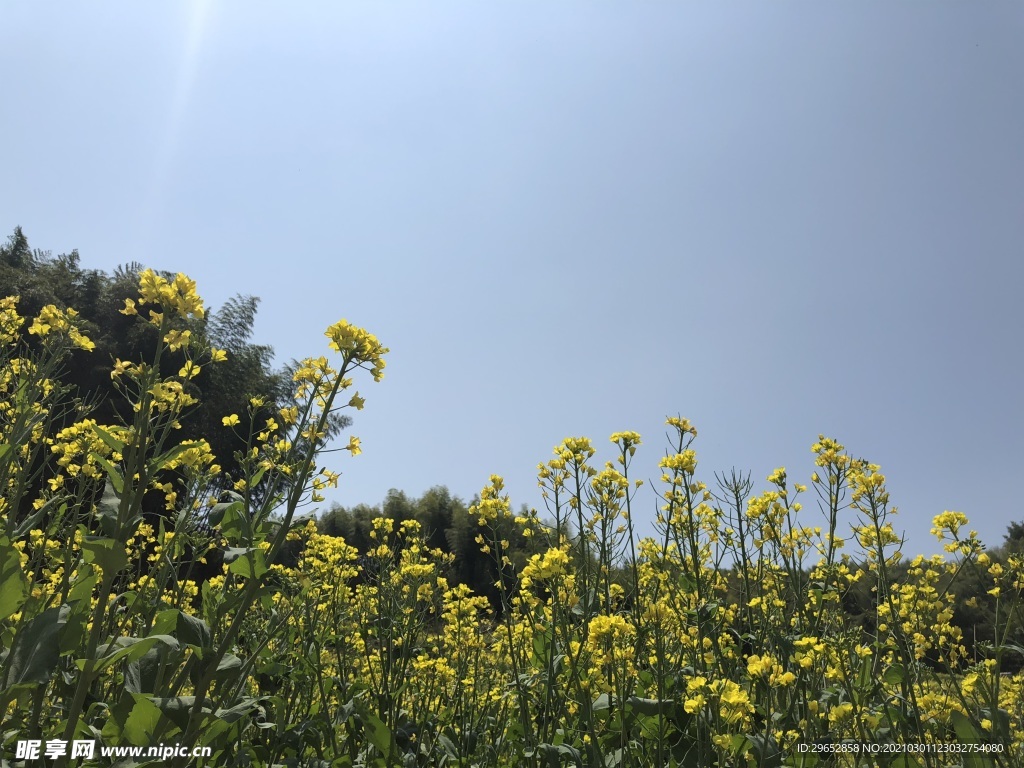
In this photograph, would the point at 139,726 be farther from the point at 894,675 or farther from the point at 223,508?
the point at 894,675

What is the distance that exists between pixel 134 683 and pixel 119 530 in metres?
0.64

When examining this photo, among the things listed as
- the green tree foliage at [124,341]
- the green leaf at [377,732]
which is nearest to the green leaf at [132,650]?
the green leaf at [377,732]

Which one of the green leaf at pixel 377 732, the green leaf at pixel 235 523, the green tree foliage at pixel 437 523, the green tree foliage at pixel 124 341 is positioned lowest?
the green leaf at pixel 377 732

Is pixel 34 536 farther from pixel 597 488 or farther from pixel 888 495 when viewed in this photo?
pixel 888 495

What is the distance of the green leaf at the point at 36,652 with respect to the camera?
1.41m

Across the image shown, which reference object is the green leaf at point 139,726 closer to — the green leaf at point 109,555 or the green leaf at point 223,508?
the green leaf at point 109,555

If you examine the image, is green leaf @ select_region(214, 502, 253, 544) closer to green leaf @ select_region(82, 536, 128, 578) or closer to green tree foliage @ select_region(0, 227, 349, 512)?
green leaf @ select_region(82, 536, 128, 578)

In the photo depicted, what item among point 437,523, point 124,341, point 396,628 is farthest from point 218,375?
point 396,628

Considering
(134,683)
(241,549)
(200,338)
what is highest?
(200,338)

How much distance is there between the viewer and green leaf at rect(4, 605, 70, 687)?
4.63 ft

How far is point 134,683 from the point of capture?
1.74 metres

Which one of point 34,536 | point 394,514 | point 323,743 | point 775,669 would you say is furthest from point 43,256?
point 775,669

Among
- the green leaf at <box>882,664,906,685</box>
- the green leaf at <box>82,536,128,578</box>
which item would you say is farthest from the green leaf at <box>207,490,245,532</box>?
the green leaf at <box>882,664,906,685</box>

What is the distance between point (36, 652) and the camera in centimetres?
144
